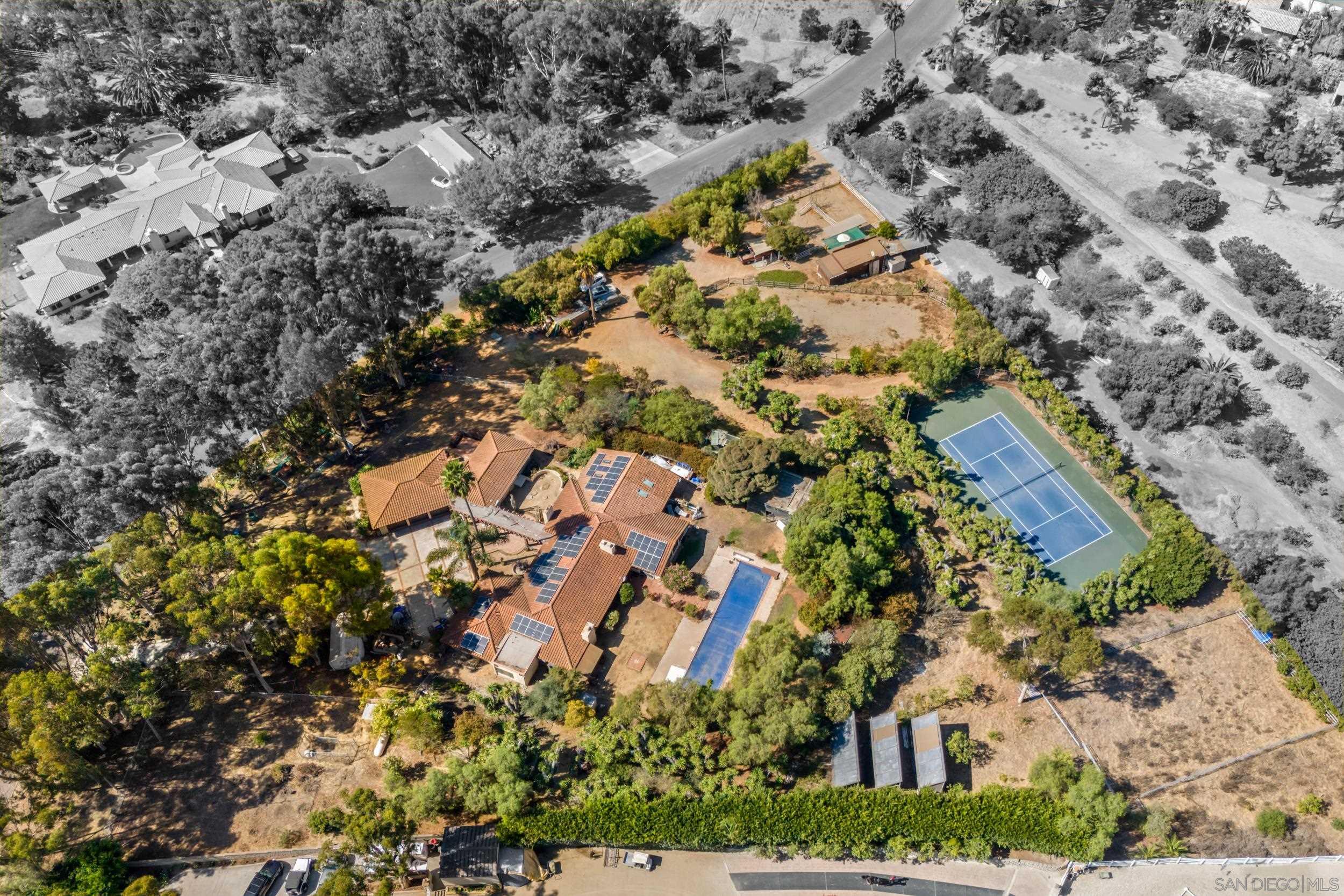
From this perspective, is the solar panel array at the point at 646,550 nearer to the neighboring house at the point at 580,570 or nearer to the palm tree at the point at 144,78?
the neighboring house at the point at 580,570

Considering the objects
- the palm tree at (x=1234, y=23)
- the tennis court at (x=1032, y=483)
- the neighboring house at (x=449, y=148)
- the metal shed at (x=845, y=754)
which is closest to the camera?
the metal shed at (x=845, y=754)

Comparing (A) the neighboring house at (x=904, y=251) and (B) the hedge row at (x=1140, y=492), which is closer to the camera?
(B) the hedge row at (x=1140, y=492)

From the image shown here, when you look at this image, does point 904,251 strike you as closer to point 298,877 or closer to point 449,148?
point 449,148

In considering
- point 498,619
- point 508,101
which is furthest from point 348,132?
point 498,619

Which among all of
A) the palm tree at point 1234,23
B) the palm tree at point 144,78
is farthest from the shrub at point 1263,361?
the palm tree at point 144,78

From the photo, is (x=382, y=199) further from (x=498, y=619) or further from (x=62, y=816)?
(x=62, y=816)

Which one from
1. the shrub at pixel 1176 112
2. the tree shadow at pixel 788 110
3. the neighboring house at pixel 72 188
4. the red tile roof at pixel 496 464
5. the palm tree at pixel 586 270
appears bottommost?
the red tile roof at pixel 496 464

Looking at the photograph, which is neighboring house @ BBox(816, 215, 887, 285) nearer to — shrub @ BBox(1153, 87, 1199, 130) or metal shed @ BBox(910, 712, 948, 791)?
shrub @ BBox(1153, 87, 1199, 130)
